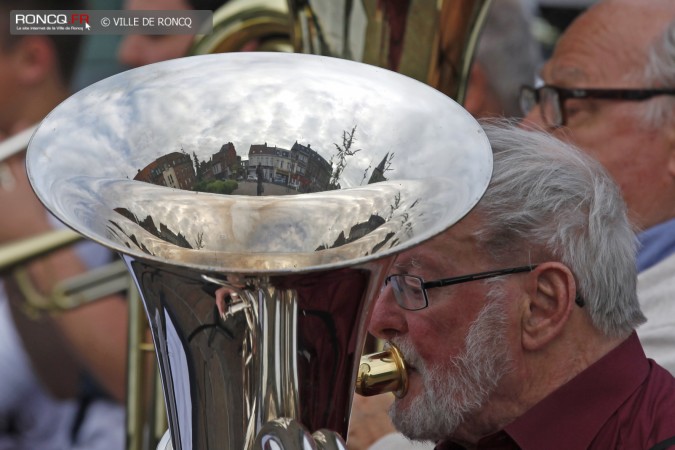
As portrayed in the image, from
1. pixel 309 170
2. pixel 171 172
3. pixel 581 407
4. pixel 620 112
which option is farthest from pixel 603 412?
pixel 620 112

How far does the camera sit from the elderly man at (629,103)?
107 inches

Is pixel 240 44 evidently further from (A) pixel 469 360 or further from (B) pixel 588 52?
(A) pixel 469 360

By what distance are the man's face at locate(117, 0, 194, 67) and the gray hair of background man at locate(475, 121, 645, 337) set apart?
1954 mm

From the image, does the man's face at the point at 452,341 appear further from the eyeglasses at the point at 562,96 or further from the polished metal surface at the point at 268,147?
the eyeglasses at the point at 562,96

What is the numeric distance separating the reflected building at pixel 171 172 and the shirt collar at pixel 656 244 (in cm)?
138

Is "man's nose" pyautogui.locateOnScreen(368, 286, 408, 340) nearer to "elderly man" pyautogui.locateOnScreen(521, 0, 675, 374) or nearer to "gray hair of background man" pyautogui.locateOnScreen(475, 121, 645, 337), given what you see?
"gray hair of background man" pyautogui.locateOnScreen(475, 121, 645, 337)

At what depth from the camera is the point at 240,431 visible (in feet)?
4.36

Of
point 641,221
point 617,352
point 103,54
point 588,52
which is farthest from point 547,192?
point 103,54

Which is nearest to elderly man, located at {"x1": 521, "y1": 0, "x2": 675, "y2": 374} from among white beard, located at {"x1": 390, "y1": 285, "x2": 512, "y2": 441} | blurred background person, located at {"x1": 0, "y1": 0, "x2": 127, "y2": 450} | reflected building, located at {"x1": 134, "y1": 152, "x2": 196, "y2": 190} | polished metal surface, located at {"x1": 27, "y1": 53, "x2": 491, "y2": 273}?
white beard, located at {"x1": 390, "y1": 285, "x2": 512, "y2": 441}

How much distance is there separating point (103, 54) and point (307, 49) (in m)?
1.42

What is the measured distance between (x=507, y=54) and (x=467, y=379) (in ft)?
6.30

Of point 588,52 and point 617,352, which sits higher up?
point 588,52

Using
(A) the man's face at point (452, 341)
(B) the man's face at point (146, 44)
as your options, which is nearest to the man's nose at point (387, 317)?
(A) the man's face at point (452, 341)

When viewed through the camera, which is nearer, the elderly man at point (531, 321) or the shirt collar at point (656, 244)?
the elderly man at point (531, 321)
